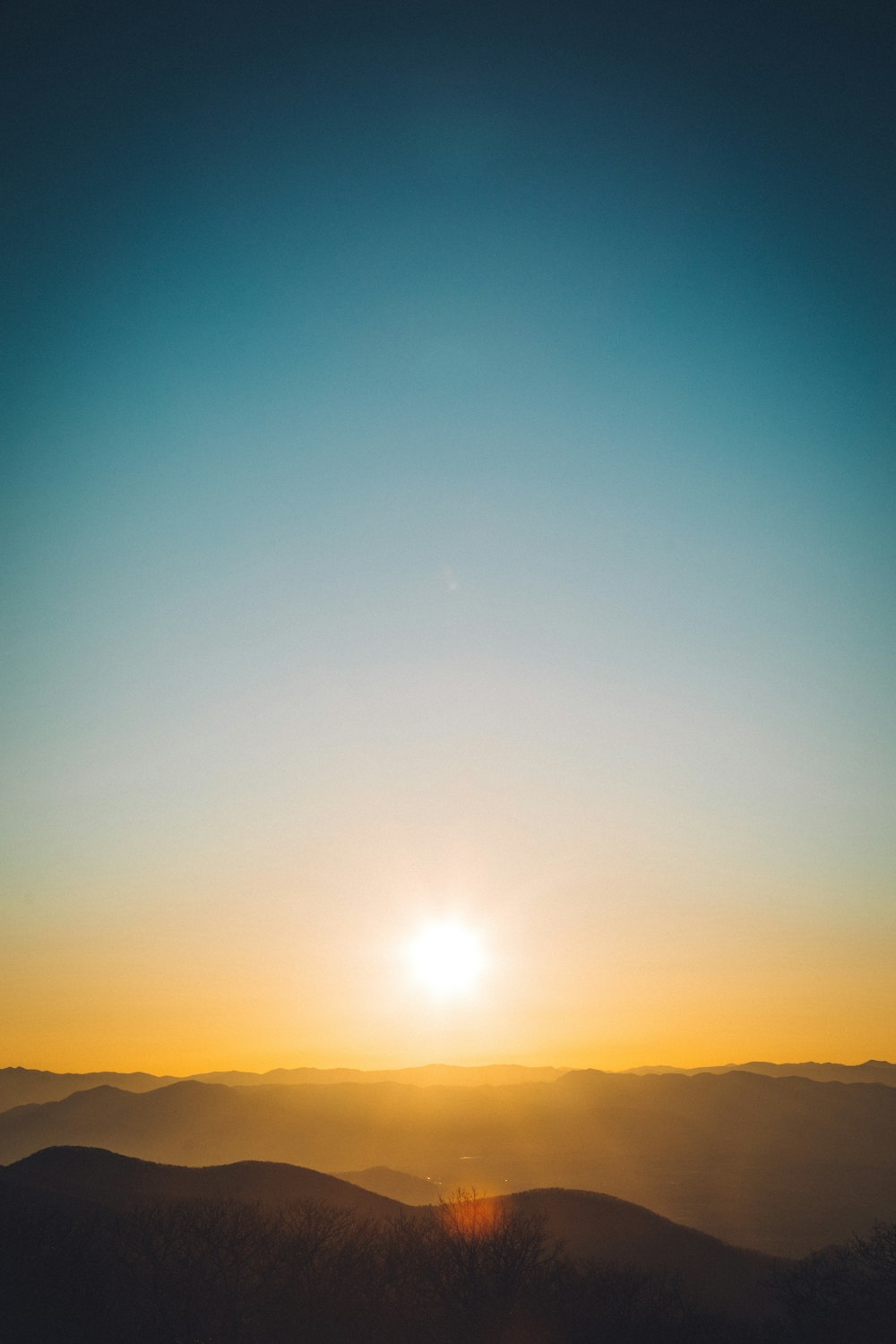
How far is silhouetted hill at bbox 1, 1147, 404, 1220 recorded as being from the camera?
77938 mm

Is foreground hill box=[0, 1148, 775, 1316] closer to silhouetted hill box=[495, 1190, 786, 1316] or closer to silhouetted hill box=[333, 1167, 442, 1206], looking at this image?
silhouetted hill box=[495, 1190, 786, 1316]

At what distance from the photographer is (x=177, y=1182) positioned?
82.8 m

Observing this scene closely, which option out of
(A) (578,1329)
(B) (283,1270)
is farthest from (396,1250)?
(A) (578,1329)

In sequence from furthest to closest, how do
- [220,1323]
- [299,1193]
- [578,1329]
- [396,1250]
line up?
[299,1193], [396,1250], [578,1329], [220,1323]

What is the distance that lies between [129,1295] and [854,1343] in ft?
145

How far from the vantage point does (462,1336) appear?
4791 centimetres

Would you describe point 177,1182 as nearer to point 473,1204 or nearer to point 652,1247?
point 473,1204

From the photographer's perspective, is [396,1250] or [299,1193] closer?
[396,1250]

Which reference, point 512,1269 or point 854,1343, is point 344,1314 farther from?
point 854,1343

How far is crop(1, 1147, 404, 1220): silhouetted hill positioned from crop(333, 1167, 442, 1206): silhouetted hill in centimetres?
8350

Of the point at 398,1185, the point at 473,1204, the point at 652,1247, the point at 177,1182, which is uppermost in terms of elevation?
the point at 177,1182

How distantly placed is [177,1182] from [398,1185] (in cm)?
10369

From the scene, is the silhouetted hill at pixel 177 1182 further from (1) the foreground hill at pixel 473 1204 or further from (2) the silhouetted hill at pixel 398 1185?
(2) the silhouetted hill at pixel 398 1185

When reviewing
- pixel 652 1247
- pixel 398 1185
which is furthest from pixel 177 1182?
pixel 398 1185
